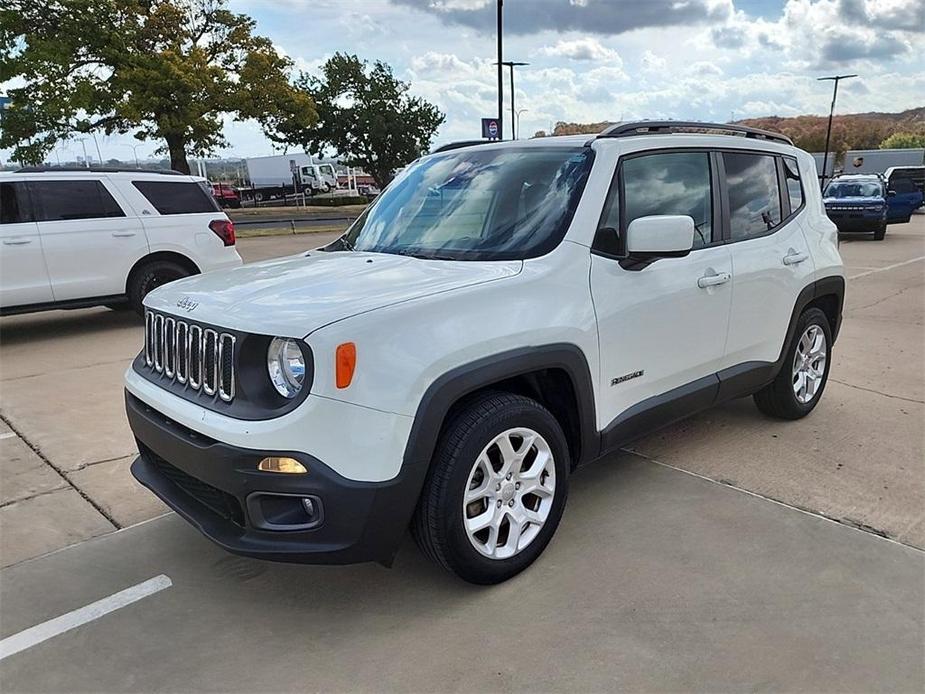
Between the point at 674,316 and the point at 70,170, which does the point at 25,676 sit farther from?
the point at 70,170

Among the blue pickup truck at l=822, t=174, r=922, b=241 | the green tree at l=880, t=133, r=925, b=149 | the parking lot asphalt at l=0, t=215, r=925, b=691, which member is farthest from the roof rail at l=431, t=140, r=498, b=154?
the green tree at l=880, t=133, r=925, b=149

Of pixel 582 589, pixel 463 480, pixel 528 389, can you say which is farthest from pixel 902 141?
pixel 463 480

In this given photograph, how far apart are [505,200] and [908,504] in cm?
251

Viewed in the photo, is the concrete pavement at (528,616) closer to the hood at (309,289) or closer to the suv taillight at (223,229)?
the hood at (309,289)

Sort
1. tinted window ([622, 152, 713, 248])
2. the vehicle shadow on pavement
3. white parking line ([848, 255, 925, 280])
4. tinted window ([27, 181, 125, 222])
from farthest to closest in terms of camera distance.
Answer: white parking line ([848, 255, 925, 280]) → the vehicle shadow on pavement → tinted window ([27, 181, 125, 222]) → tinted window ([622, 152, 713, 248])

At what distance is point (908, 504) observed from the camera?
11.5 ft

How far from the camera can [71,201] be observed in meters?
7.69

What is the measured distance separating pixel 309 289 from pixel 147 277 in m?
6.11

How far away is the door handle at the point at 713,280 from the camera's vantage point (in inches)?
140

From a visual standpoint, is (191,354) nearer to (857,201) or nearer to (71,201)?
(71,201)

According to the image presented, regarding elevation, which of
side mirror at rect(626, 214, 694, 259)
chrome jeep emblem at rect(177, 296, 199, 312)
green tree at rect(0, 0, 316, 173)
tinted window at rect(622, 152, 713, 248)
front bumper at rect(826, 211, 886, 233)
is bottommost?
front bumper at rect(826, 211, 886, 233)

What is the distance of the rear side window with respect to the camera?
26.7 feet

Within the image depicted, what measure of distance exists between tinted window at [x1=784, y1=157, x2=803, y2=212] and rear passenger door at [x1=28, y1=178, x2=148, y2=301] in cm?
670

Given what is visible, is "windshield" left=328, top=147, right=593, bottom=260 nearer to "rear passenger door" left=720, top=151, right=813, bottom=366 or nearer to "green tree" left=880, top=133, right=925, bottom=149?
"rear passenger door" left=720, top=151, right=813, bottom=366
